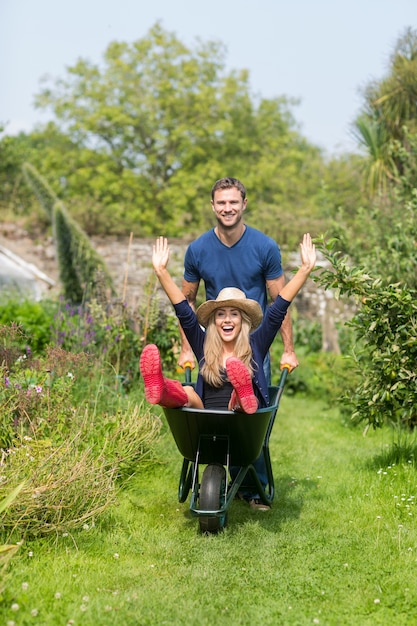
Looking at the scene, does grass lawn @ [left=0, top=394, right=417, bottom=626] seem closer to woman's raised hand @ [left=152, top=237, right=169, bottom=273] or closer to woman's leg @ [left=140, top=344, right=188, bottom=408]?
woman's leg @ [left=140, top=344, right=188, bottom=408]

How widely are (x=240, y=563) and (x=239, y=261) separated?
175 centimetres

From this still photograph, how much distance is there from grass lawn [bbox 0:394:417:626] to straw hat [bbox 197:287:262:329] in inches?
45.7

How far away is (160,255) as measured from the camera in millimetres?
4000

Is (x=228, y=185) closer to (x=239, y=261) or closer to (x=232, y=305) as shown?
(x=239, y=261)

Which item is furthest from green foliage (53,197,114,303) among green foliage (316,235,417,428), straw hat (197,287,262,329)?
straw hat (197,287,262,329)

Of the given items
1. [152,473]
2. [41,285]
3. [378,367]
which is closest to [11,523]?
[152,473]

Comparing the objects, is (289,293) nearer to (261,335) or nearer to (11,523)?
(261,335)

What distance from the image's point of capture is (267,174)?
3120cm

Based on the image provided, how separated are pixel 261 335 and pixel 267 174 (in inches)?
1091

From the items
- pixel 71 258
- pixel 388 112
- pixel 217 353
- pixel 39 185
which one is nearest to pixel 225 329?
pixel 217 353

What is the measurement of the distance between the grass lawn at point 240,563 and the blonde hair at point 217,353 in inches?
33.2

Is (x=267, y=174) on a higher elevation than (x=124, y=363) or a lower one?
higher

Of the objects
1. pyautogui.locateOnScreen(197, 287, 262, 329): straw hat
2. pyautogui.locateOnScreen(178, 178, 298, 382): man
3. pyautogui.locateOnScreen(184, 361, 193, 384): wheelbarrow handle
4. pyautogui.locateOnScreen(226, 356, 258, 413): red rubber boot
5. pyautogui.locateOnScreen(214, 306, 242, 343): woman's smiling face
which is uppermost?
pyautogui.locateOnScreen(178, 178, 298, 382): man

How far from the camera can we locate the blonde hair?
13.6ft
